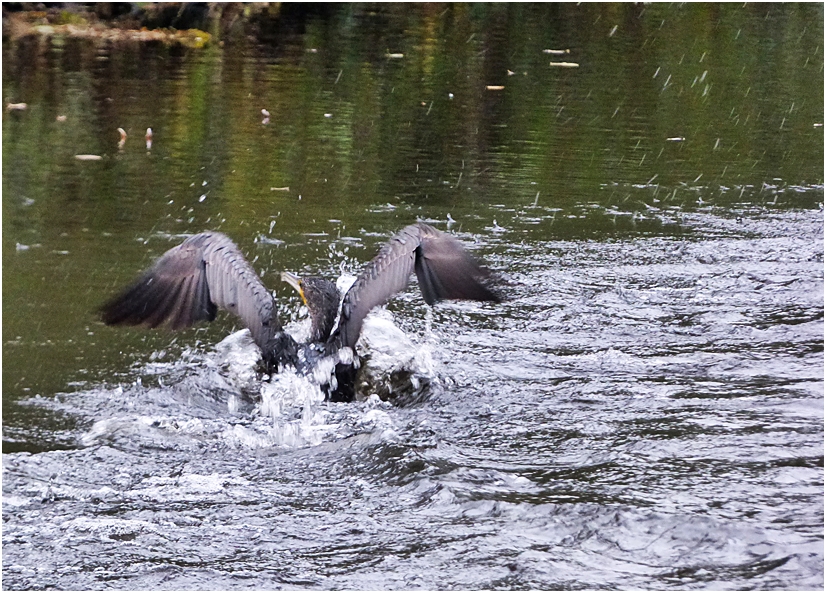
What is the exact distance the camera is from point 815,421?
5.27m

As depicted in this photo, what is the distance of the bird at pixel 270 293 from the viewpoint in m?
5.85

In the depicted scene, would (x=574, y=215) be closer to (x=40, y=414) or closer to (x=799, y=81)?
(x=40, y=414)

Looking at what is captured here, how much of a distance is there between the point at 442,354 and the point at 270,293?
1110 millimetres

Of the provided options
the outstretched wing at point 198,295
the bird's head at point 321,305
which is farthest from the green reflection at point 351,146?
the bird's head at point 321,305

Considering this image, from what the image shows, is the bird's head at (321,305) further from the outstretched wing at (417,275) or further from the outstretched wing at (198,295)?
the outstretched wing at (198,295)

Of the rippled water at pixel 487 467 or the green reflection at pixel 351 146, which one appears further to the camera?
the green reflection at pixel 351 146

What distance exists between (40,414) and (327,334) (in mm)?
1570

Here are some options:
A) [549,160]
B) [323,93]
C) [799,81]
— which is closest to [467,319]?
[549,160]

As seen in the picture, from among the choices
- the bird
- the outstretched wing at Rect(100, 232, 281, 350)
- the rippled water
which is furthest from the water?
the outstretched wing at Rect(100, 232, 281, 350)

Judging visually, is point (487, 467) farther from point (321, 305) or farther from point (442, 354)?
point (321, 305)

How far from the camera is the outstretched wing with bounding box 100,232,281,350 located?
5.84 m

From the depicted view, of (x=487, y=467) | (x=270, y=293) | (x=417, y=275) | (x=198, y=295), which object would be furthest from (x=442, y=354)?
(x=487, y=467)

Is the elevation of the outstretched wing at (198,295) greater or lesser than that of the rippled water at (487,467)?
greater

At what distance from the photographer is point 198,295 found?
591 centimetres
